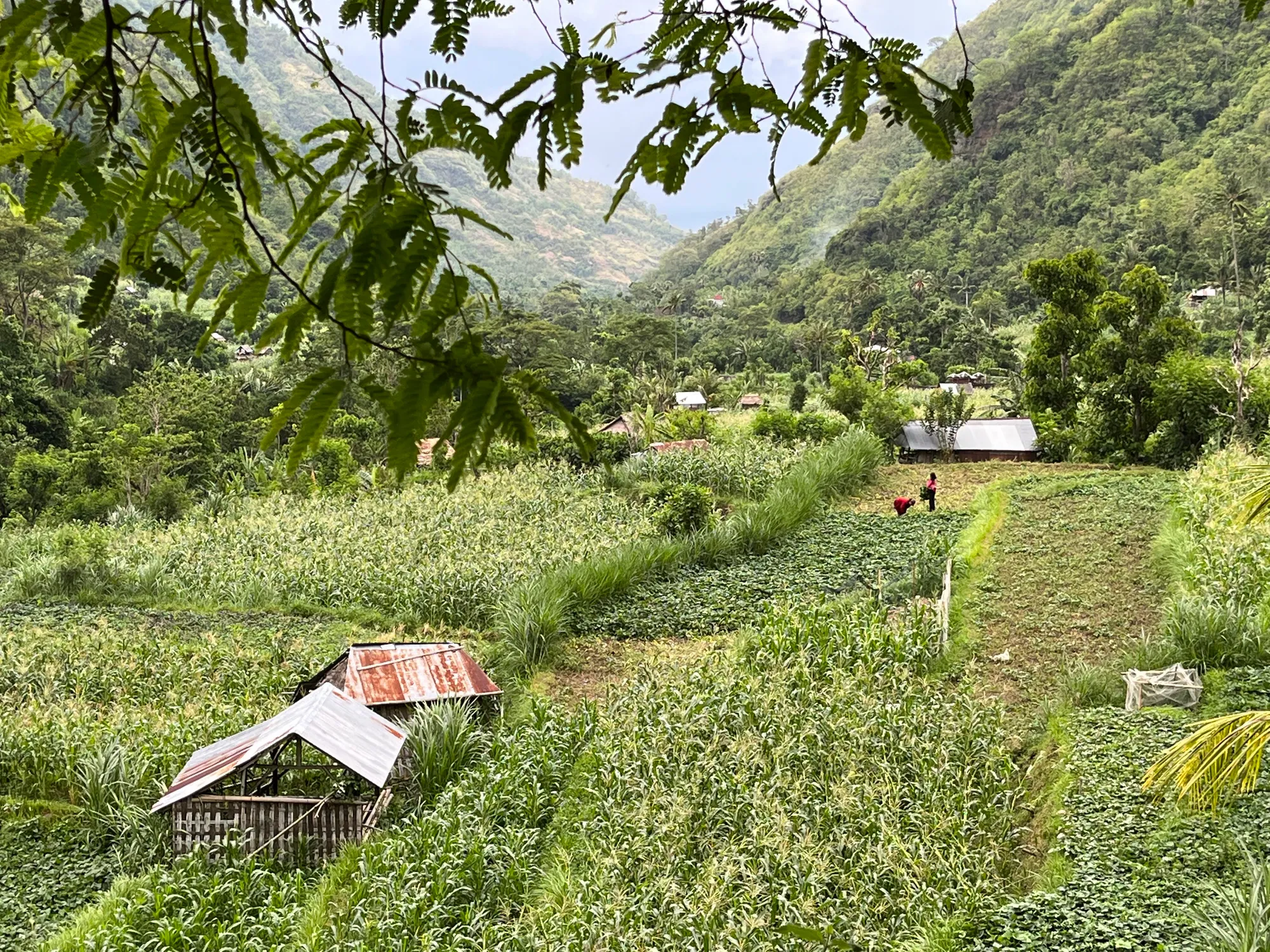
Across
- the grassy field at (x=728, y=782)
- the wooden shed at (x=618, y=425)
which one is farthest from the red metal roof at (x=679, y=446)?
the grassy field at (x=728, y=782)

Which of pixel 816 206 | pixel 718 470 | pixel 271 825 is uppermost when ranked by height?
pixel 816 206

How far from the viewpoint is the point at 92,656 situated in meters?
7.80

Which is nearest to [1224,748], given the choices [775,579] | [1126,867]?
[1126,867]

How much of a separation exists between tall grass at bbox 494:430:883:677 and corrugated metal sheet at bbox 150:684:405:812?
7.02 feet

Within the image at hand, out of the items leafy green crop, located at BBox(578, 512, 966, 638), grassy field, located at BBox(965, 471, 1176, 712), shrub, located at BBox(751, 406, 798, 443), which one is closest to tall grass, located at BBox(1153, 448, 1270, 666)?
grassy field, located at BBox(965, 471, 1176, 712)

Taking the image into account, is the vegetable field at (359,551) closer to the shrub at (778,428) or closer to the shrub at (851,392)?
the shrub at (778,428)

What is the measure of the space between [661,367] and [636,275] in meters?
108

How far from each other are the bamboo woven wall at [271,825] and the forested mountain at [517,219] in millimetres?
88089

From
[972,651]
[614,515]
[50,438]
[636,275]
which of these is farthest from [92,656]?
[636,275]

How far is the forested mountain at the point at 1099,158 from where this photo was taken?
147ft

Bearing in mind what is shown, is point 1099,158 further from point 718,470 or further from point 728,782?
point 728,782

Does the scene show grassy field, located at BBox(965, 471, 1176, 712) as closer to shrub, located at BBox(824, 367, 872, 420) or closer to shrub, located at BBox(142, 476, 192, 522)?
shrub, located at BBox(824, 367, 872, 420)

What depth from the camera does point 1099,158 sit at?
53.5 meters

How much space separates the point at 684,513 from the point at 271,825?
20.8ft
